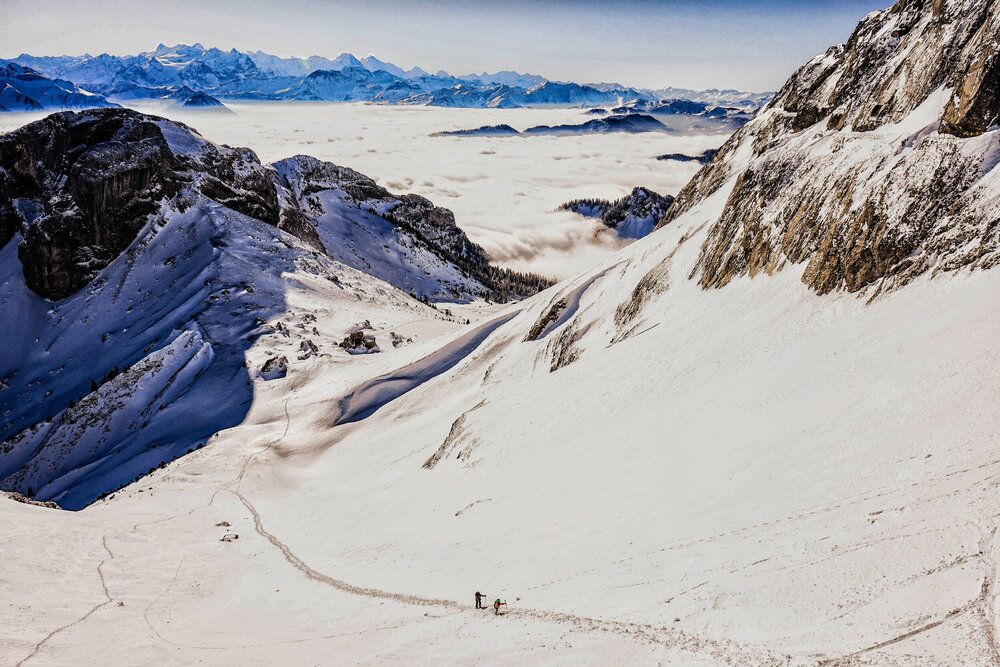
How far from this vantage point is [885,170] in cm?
3117

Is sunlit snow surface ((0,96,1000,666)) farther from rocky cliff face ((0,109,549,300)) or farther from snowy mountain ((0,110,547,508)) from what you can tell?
rocky cliff face ((0,109,549,300))

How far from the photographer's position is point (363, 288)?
127m

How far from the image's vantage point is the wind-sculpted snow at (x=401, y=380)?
73312 millimetres

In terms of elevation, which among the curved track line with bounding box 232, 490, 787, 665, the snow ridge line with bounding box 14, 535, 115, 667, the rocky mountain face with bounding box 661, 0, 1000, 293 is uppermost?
the rocky mountain face with bounding box 661, 0, 1000, 293

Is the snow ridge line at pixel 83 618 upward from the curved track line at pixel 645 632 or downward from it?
downward

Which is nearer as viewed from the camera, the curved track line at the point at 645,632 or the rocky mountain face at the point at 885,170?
the curved track line at the point at 645,632

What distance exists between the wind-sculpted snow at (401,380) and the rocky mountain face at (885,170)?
39546 mm

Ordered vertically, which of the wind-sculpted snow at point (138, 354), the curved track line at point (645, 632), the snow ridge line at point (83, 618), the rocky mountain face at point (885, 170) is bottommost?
the wind-sculpted snow at point (138, 354)

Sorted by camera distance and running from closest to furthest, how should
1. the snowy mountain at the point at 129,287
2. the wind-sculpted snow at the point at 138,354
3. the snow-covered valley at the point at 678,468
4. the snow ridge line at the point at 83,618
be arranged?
1. the snow-covered valley at the point at 678,468
2. the snow ridge line at the point at 83,618
3. the wind-sculpted snow at the point at 138,354
4. the snowy mountain at the point at 129,287

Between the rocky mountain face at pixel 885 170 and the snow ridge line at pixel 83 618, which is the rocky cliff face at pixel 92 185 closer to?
the snow ridge line at pixel 83 618

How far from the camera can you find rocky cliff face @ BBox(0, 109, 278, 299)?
133 metres

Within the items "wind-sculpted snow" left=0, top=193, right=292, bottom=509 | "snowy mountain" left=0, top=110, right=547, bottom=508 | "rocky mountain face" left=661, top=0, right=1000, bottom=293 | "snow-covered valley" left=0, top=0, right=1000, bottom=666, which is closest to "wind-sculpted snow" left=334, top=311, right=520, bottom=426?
"snow-covered valley" left=0, top=0, right=1000, bottom=666

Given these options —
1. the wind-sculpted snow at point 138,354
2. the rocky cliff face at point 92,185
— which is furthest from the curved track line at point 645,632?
A: the rocky cliff face at point 92,185

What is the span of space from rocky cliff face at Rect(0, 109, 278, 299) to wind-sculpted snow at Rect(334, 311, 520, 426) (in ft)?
278
